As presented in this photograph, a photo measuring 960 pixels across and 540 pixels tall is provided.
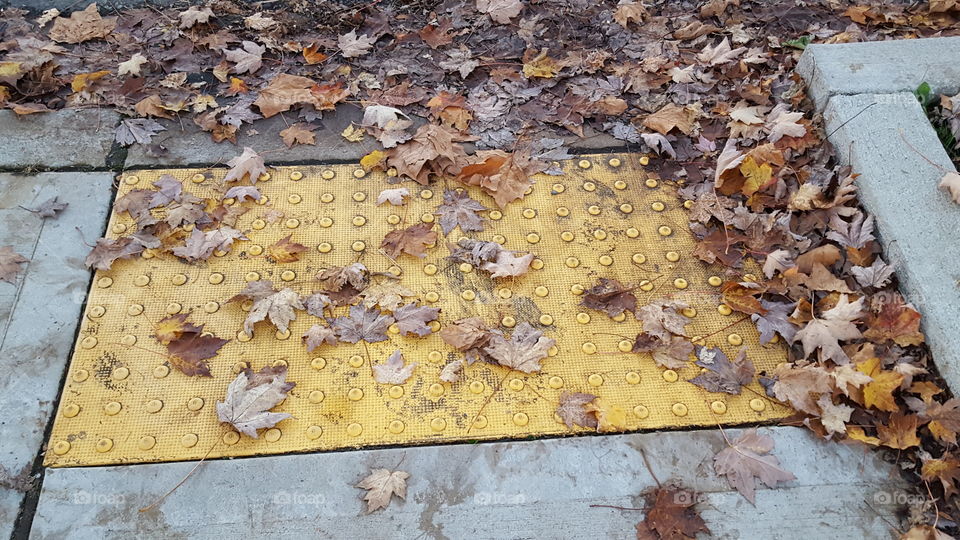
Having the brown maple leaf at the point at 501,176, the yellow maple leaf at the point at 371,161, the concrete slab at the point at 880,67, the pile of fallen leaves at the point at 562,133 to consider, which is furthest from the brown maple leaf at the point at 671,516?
the concrete slab at the point at 880,67

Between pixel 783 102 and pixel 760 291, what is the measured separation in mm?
1380

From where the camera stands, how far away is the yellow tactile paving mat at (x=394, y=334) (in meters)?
2.52

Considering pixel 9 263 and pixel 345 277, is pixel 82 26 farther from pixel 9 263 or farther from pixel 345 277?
pixel 345 277

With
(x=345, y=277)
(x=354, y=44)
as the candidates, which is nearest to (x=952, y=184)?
(x=345, y=277)

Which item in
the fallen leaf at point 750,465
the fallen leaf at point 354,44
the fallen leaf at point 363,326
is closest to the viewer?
the fallen leaf at point 750,465

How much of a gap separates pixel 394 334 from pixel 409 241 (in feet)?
1.71

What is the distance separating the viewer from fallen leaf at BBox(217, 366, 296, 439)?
249cm

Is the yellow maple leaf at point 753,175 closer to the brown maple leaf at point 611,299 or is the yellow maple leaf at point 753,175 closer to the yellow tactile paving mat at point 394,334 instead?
the yellow tactile paving mat at point 394,334

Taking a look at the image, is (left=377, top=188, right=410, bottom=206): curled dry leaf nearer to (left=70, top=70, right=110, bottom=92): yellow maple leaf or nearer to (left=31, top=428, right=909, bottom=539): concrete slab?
(left=31, top=428, right=909, bottom=539): concrete slab

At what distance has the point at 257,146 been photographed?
3545mm

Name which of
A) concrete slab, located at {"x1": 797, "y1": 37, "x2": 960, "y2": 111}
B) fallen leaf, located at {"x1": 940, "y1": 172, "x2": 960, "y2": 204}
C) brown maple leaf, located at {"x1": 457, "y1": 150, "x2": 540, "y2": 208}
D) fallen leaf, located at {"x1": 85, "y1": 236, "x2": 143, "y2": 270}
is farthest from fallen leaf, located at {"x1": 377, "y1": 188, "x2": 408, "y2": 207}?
fallen leaf, located at {"x1": 940, "y1": 172, "x2": 960, "y2": 204}

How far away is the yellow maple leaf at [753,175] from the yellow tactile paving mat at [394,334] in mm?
362

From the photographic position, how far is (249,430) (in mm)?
2467

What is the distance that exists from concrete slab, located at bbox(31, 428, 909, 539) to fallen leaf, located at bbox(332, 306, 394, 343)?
519 millimetres
